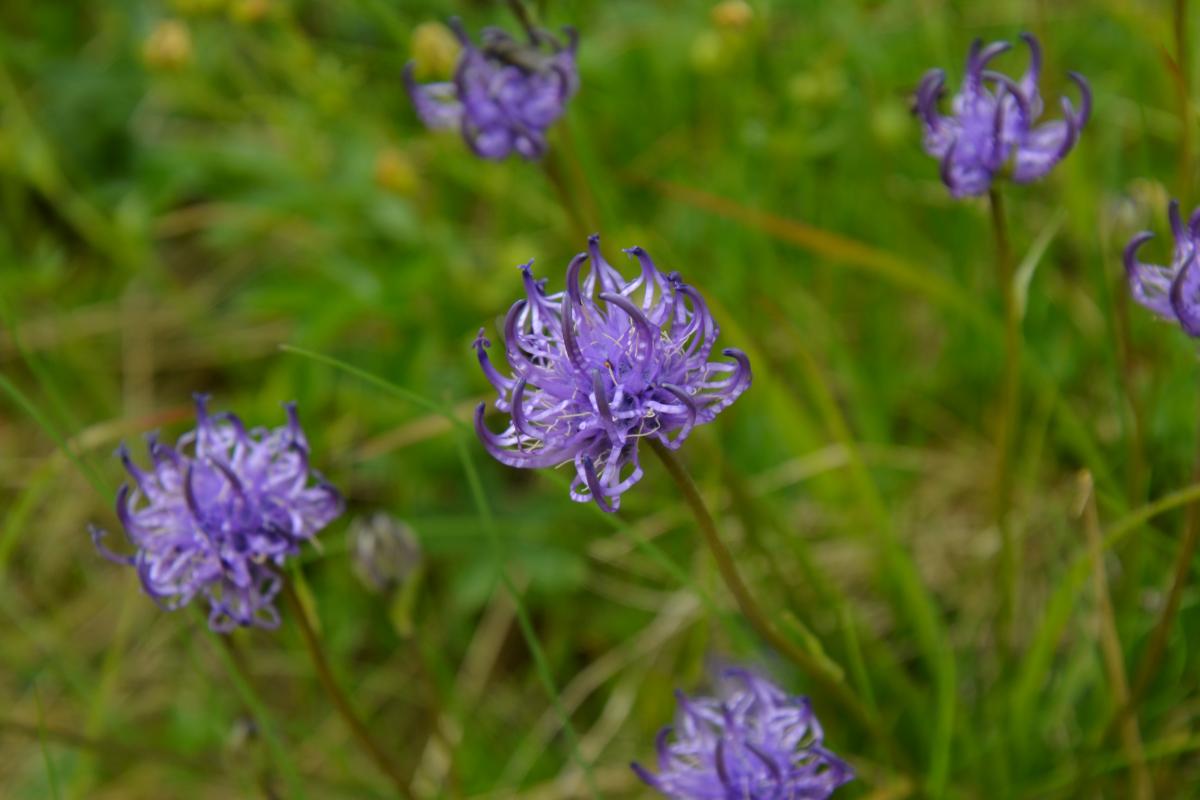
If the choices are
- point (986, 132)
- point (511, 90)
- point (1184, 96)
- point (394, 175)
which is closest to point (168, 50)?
point (394, 175)

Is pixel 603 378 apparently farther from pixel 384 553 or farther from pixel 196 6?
pixel 196 6

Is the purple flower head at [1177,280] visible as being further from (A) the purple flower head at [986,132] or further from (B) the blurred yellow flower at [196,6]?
(B) the blurred yellow flower at [196,6]

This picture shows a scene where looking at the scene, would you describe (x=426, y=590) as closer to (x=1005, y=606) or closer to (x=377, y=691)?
(x=377, y=691)

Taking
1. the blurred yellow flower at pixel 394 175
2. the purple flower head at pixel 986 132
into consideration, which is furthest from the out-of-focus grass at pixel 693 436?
the purple flower head at pixel 986 132

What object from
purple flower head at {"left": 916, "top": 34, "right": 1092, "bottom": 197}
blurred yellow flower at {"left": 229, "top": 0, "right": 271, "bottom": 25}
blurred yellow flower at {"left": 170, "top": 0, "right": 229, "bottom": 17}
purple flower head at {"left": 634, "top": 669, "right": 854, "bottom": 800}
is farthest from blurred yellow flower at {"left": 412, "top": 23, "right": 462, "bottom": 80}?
purple flower head at {"left": 634, "top": 669, "right": 854, "bottom": 800}

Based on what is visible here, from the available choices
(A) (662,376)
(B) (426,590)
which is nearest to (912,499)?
(B) (426,590)

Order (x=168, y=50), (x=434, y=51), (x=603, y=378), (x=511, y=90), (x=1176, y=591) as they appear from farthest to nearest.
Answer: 1. (x=168, y=50)
2. (x=434, y=51)
3. (x=511, y=90)
4. (x=1176, y=591)
5. (x=603, y=378)
